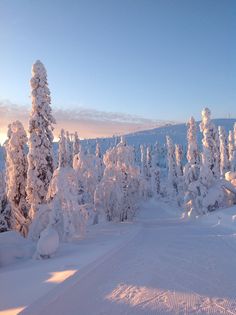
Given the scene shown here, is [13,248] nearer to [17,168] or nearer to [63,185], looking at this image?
[63,185]

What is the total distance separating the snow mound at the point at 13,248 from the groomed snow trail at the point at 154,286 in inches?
206

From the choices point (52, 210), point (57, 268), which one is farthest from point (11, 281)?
point (52, 210)

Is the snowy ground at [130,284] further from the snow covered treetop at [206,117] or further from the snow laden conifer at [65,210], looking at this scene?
the snow covered treetop at [206,117]

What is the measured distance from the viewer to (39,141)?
30.6 metres

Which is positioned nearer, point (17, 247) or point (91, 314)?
point (91, 314)

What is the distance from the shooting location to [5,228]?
1066 inches

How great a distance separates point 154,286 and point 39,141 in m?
22.3

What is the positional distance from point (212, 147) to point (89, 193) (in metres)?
20.1

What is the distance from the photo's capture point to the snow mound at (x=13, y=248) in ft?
57.8

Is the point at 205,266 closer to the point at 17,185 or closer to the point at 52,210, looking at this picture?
the point at 52,210

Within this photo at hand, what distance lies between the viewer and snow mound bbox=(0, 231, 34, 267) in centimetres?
1761

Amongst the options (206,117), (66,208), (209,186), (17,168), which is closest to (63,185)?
(66,208)

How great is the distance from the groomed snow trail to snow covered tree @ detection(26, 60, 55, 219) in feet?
51.4

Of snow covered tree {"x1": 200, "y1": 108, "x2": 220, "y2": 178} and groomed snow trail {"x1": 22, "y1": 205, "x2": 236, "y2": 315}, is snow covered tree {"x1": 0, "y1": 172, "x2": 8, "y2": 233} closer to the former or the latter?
groomed snow trail {"x1": 22, "y1": 205, "x2": 236, "y2": 315}
